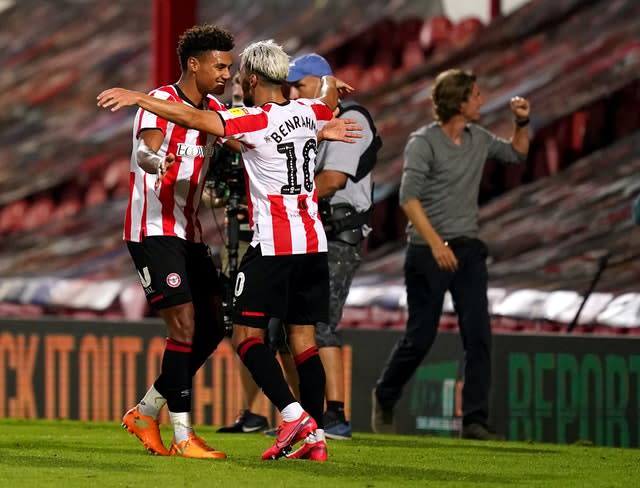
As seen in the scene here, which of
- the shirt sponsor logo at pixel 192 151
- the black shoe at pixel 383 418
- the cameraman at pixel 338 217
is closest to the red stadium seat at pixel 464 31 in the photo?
the black shoe at pixel 383 418

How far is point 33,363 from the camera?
31.2ft

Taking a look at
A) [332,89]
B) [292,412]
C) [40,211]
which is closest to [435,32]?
[40,211]

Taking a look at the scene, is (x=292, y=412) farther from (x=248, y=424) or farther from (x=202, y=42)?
(x=248, y=424)

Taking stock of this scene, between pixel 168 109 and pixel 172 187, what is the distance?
0.47 meters

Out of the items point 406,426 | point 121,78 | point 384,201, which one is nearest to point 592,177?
point 384,201

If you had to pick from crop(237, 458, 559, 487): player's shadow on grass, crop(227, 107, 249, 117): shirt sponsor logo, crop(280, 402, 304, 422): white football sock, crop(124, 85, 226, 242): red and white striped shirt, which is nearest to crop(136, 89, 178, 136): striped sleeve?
crop(124, 85, 226, 242): red and white striped shirt

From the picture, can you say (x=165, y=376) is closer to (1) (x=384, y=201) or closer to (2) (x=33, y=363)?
(2) (x=33, y=363)

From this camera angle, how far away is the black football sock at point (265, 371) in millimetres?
5547

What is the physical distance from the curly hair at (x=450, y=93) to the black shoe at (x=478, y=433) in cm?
134

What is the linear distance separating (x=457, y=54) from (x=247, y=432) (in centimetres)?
459

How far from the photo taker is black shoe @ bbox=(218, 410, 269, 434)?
738cm

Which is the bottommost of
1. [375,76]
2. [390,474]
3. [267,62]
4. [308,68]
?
[390,474]

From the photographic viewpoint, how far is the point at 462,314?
7312 mm

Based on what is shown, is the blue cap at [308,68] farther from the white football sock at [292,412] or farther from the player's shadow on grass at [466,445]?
the white football sock at [292,412]
